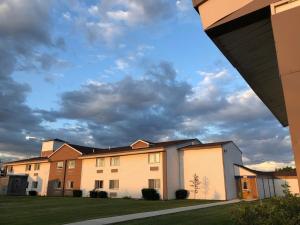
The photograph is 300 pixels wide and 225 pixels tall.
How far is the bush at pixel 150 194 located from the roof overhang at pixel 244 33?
32.3 m

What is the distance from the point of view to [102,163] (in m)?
44.3

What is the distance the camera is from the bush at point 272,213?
3.65 meters

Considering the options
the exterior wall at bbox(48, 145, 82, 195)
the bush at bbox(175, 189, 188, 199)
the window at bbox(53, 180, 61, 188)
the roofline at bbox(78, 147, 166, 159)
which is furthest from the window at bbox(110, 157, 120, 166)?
the window at bbox(53, 180, 61, 188)

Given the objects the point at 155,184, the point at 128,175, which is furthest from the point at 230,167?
the point at 128,175

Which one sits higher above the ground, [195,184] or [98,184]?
[98,184]

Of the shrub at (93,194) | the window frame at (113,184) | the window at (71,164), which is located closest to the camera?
the window frame at (113,184)

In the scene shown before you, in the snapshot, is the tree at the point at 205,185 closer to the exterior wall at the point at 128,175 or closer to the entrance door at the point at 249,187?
the entrance door at the point at 249,187

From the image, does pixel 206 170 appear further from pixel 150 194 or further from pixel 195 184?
pixel 150 194

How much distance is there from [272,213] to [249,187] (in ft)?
120

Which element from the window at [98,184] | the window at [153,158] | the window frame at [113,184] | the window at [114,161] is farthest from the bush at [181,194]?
the window at [98,184]

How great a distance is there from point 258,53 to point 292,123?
1.83m

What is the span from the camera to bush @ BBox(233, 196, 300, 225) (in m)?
3.65

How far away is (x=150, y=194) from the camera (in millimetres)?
36219

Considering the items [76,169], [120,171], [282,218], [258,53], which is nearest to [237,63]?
[258,53]
